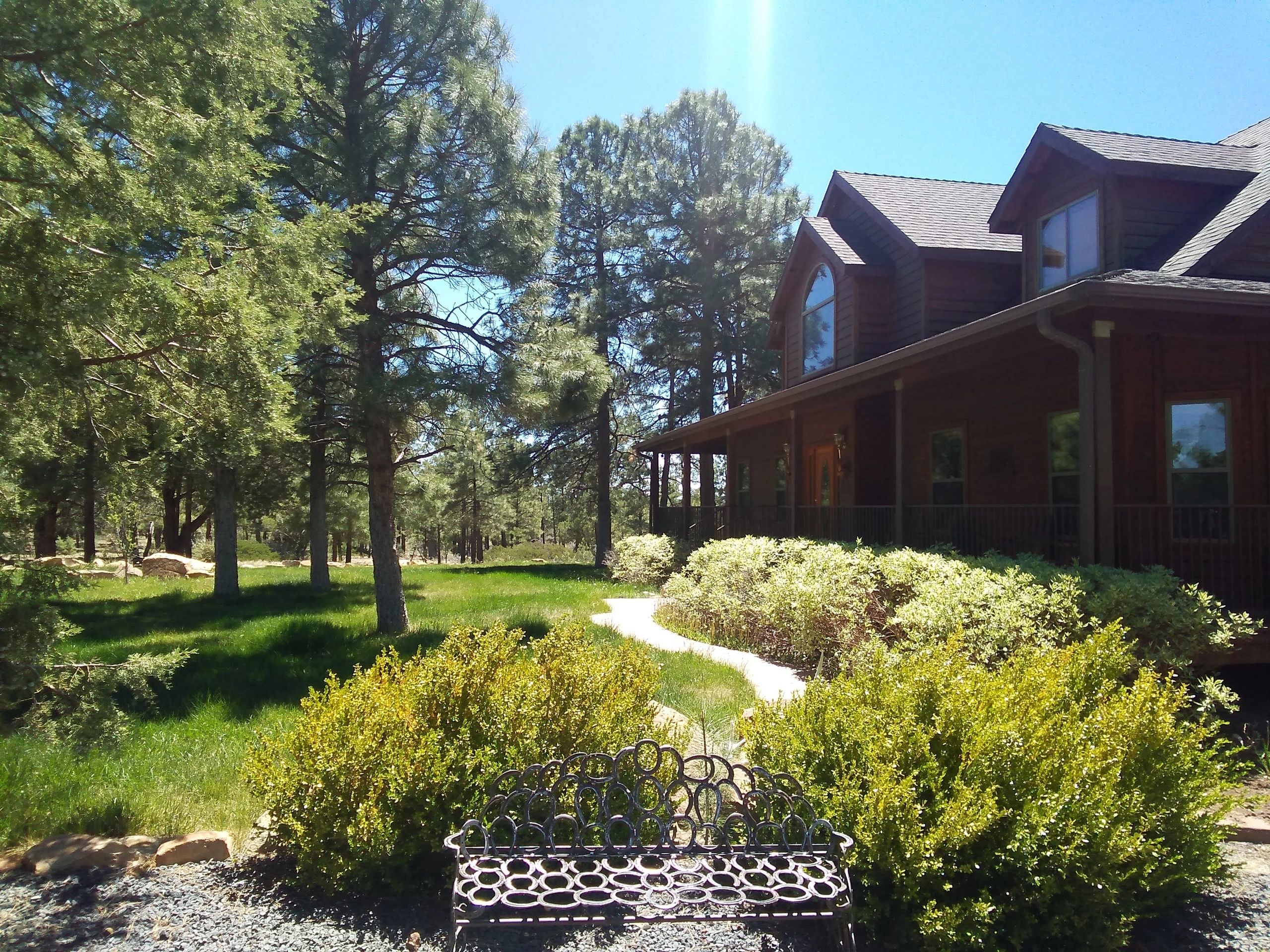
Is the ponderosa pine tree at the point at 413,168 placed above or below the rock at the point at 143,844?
above

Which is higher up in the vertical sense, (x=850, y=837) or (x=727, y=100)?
(x=727, y=100)

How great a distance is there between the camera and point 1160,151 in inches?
392

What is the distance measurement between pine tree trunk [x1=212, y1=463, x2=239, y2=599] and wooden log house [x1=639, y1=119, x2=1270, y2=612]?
932cm

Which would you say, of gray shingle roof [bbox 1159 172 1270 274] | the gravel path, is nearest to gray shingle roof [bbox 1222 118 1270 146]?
gray shingle roof [bbox 1159 172 1270 274]

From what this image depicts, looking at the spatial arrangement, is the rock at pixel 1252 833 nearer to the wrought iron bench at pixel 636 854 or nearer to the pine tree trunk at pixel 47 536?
the wrought iron bench at pixel 636 854

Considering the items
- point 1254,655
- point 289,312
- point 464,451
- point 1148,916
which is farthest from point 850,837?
point 464,451

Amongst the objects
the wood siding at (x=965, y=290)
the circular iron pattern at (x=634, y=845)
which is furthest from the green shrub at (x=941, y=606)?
the wood siding at (x=965, y=290)

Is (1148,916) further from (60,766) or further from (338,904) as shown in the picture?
(60,766)

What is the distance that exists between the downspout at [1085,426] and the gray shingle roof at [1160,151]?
384cm

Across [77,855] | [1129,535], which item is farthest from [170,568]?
[1129,535]

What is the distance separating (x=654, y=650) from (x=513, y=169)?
618cm

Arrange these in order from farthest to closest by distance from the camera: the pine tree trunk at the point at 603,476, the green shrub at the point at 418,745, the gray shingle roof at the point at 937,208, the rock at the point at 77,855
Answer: the pine tree trunk at the point at 603,476, the gray shingle roof at the point at 937,208, the rock at the point at 77,855, the green shrub at the point at 418,745

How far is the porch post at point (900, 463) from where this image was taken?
10.1 metres

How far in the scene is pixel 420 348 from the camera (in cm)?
1037
